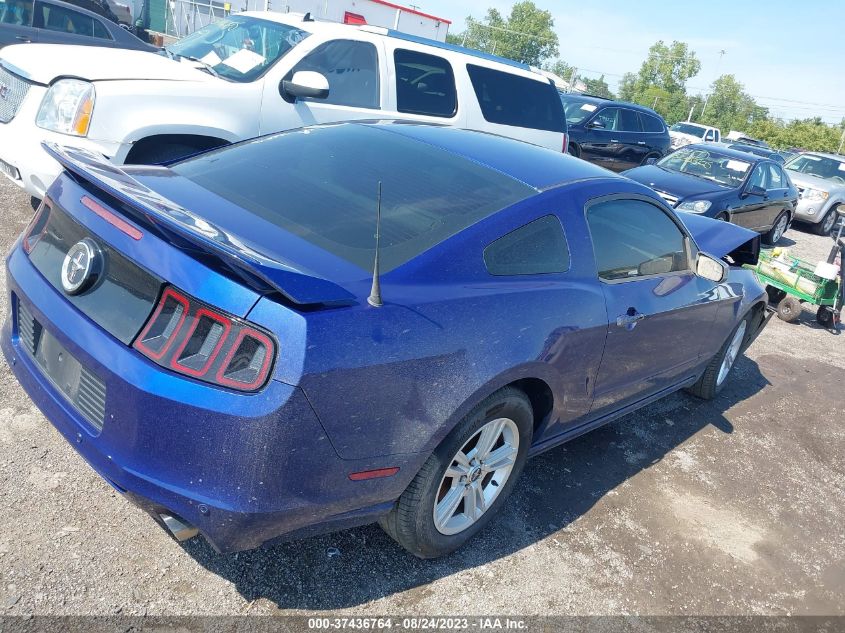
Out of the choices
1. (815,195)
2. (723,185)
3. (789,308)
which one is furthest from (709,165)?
(815,195)

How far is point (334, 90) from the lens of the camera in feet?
19.2

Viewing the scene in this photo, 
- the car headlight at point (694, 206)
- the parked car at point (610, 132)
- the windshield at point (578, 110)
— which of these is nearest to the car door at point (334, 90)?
the car headlight at point (694, 206)

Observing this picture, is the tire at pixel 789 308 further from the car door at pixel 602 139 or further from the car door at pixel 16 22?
the car door at pixel 16 22

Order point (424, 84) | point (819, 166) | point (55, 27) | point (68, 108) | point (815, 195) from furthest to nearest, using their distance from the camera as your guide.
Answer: point (819, 166) < point (815, 195) < point (55, 27) < point (424, 84) < point (68, 108)

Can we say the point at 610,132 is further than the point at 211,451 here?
Yes

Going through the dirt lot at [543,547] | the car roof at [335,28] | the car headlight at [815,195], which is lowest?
the dirt lot at [543,547]

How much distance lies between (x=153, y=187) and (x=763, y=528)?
11.4ft

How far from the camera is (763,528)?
142 inches

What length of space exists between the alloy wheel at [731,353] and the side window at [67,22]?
33.7 feet

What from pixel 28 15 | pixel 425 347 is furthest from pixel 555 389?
pixel 28 15

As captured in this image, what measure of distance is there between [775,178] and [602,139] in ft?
10.6

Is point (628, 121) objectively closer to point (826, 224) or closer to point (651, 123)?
point (651, 123)

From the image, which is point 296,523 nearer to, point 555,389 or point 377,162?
point 555,389

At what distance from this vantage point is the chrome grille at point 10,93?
15.8 ft
